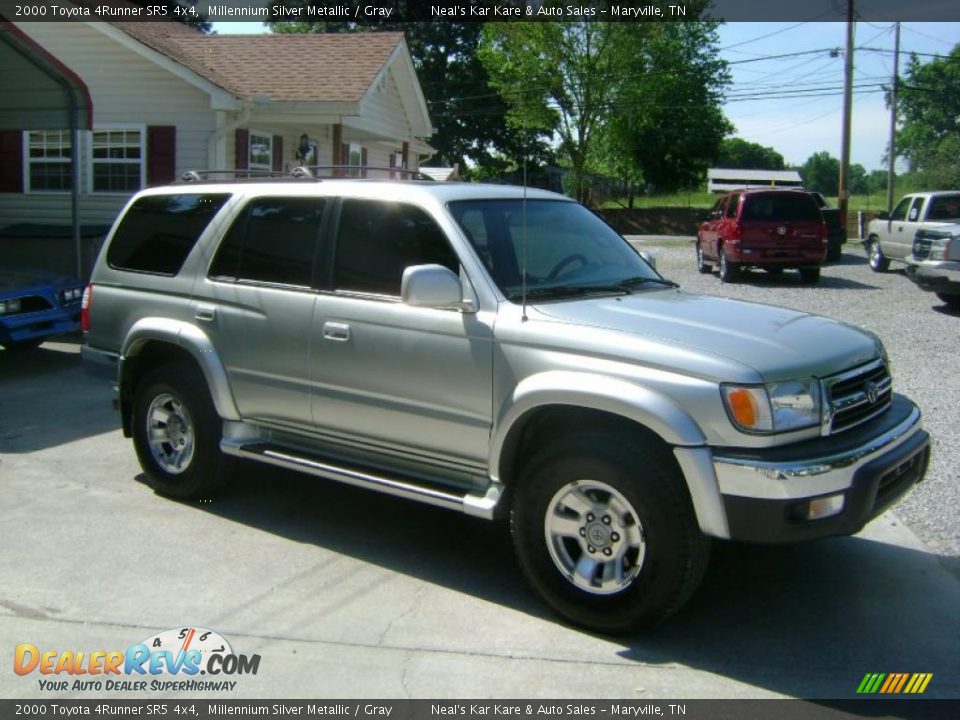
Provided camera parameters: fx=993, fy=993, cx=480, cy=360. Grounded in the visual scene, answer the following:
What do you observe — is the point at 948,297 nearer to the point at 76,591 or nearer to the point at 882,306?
the point at 882,306

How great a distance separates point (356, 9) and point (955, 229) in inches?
1530

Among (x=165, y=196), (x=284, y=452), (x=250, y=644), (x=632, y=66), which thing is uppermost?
(x=632, y=66)

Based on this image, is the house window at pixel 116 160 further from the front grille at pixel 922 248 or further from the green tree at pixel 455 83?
the green tree at pixel 455 83

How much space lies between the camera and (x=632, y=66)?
145ft

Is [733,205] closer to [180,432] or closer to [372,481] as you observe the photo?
[180,432]

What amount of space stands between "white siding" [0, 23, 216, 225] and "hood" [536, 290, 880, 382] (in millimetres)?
13231

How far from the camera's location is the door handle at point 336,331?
5.14 meters

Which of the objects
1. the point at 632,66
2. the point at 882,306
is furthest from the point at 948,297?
the point at 632,66

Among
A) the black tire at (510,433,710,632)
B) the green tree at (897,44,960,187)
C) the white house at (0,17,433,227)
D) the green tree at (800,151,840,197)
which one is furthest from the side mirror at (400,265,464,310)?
the green tree at (800,151,840,197)

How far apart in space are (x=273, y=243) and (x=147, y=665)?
8.25 feet

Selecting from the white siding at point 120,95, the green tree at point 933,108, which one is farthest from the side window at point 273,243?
the green tree at point 933,108

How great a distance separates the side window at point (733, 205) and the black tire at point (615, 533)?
1628 cm

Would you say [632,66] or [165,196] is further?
[632,66]

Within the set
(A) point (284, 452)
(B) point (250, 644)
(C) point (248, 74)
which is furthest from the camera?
(C) point (248, 74)
